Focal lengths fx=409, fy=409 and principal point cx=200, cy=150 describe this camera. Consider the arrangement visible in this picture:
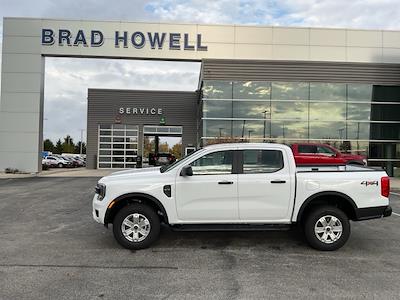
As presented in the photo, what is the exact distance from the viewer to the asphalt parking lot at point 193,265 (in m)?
4.86

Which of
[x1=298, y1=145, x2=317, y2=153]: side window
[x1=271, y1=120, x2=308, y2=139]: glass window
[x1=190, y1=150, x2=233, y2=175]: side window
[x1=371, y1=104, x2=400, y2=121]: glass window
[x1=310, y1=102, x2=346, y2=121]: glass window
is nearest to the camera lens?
[x1=190, y1=150, x2=233, y2=175]: side window

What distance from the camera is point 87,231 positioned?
26.7ft

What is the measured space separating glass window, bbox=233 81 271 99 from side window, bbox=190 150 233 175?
18.1 meters

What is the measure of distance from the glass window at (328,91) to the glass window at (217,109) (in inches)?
202

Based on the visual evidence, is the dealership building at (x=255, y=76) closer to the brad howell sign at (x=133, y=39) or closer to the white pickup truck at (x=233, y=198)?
the brad howell sign at (x=133, y=39)

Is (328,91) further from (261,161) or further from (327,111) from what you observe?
(261,161)

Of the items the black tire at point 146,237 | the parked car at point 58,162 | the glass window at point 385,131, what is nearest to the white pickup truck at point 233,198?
the black tire at point 146,237

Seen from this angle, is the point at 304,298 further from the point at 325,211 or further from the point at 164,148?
the point at 164,148

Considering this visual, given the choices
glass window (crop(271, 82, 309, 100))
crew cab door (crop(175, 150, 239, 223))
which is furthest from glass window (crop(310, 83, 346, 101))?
crew cab door (crop(175, 150, 239, 223))

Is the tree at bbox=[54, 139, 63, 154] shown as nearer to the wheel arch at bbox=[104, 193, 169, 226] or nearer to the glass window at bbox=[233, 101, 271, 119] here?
the glass window at bbox=[233, 101, 271, 119]

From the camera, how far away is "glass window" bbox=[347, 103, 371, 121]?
24953mm

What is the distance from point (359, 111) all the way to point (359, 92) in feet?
3.82

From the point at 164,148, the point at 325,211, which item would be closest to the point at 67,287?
the point at 325,211

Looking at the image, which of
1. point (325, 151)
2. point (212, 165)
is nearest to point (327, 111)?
point (325, 151)
